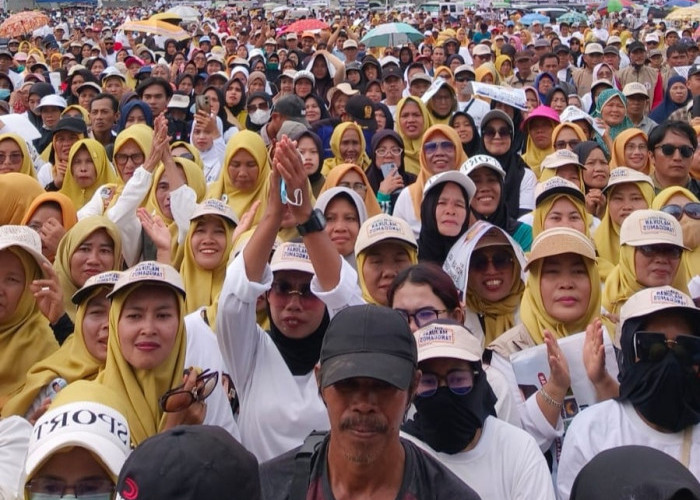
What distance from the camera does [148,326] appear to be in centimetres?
298

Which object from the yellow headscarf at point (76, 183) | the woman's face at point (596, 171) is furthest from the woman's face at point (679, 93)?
the yellow headscarf at point (76, 183)

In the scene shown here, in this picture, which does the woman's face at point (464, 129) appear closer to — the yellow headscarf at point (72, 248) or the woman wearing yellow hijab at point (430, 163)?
the woman wearing yellow hijab at point (430, 163)

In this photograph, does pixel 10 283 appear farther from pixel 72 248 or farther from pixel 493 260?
pixel 493 260

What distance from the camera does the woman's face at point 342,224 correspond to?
444 cm

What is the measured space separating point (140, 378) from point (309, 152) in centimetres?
329

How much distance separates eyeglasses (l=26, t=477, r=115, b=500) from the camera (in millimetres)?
2256

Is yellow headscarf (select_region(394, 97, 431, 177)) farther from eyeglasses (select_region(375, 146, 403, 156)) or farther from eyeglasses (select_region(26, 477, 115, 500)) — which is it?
eyeglasses (select_region(26, 477, 115, 500))

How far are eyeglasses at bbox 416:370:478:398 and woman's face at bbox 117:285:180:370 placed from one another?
98cm

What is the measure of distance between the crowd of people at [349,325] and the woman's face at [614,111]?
4.68 ft

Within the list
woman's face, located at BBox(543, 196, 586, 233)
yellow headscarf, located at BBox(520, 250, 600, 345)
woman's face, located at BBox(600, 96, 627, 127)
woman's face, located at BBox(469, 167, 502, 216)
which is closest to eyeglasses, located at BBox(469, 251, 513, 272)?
yellow headscarf, located at BBox(520, 250, 600, 345)

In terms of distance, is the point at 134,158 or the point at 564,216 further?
the point at 134,158

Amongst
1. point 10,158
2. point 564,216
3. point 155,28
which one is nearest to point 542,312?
point 564,216

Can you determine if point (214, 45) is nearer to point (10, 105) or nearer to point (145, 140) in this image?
point (10, 105)

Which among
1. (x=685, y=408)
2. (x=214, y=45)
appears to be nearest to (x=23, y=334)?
(x=685, y=408)
